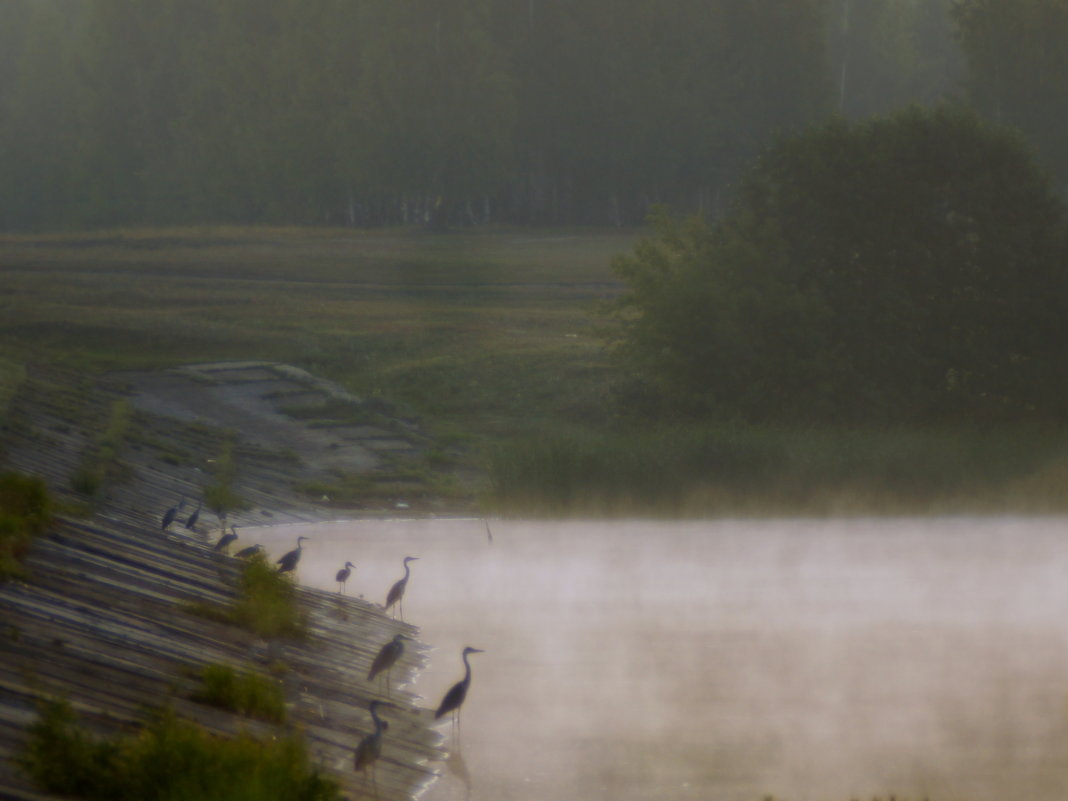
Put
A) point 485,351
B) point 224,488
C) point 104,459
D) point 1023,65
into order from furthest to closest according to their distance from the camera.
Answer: point 1023,65 < point 485,351 < point 224,488 < point 104,459

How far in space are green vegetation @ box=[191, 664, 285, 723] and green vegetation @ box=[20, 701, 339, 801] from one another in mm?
3265

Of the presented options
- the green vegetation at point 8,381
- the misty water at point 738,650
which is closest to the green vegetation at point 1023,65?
the misty water at point 738,650

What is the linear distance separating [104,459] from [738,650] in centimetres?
1354

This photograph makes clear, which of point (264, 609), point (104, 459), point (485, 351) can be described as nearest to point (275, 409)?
point (485, 351)

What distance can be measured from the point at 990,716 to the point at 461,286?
64689mm

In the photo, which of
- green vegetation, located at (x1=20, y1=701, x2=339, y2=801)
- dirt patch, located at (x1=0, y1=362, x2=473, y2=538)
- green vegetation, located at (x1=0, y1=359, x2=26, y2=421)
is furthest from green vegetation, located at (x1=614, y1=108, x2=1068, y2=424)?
green vegetation, located at (x1=20, y1=701, x2=339, y2=801)

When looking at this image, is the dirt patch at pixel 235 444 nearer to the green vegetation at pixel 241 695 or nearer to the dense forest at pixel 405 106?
the green vegetation at pixel 241 695

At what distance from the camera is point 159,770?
424 inches

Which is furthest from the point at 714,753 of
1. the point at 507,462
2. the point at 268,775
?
the point at 507,462

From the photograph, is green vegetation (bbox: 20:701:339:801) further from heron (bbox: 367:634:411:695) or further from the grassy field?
the grassy field

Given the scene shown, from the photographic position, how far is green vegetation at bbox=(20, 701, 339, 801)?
10.6 m

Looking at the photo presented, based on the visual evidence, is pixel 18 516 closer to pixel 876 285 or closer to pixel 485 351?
pixel 876 285

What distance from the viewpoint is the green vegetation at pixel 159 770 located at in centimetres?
1062

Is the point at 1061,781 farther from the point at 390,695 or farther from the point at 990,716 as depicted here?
the point at 390,695
